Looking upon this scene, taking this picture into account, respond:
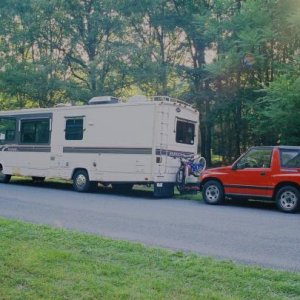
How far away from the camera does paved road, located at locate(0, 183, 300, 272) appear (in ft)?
23.2

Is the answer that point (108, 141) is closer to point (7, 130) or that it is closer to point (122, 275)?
point (7, 130)

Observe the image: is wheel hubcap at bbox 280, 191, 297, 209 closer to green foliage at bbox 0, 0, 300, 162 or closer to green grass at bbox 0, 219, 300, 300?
green foliage at bbox 0, 0, 300, 162

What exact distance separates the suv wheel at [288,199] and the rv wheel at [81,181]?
692cm

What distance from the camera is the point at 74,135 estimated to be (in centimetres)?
1630

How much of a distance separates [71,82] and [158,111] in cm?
1278

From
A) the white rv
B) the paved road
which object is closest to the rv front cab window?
the white rv

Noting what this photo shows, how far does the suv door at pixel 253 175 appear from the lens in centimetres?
1232

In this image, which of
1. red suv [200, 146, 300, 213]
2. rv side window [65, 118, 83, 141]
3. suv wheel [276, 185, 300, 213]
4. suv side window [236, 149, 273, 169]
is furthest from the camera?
rv side window [65, 118, 83, 141]

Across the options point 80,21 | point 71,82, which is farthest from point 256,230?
point 80,21

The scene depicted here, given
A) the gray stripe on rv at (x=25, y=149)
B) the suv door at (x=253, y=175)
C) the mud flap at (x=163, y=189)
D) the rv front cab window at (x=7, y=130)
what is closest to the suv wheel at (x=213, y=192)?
the suv door at (x=253, y=175)

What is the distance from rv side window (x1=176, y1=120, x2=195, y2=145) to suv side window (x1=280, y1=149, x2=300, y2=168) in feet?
13.3

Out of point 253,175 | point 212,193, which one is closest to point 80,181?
A: point 212,193

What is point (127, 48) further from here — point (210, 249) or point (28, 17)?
point (210, 249)

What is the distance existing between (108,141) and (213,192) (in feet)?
13.7
